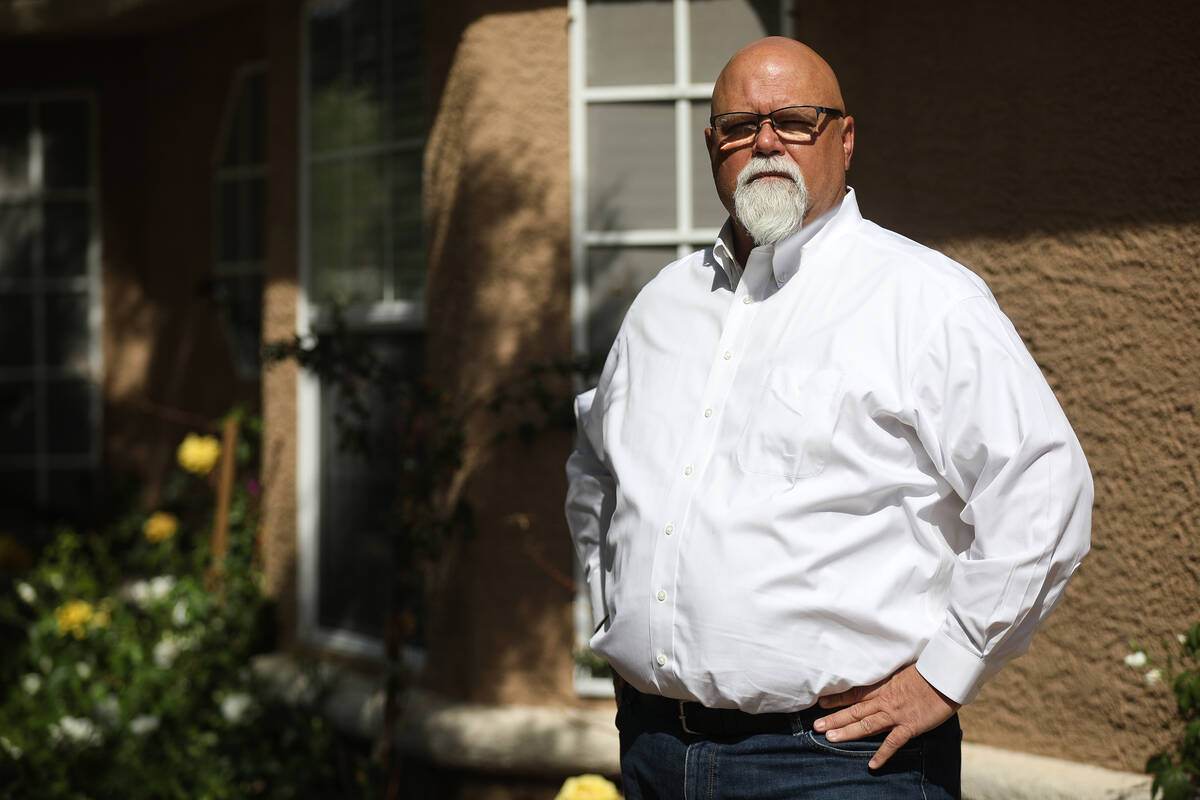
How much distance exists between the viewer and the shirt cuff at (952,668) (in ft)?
5.82


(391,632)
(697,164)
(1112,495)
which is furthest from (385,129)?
(1112,495)

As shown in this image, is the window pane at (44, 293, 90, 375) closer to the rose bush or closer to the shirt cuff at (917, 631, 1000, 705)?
the rose bush

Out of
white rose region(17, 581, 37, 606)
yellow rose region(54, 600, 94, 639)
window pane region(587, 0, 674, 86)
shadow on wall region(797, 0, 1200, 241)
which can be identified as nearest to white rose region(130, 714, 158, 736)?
A: yellow rose region(54, 600, 94, 639)

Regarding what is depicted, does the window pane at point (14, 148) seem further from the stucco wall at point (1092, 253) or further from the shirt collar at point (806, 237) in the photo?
the shirt collar at point (806, 237)

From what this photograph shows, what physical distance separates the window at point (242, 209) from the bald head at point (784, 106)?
13.5ft

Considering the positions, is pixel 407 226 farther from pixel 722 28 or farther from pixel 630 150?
pixel 722 28

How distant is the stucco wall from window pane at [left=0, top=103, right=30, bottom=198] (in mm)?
5262

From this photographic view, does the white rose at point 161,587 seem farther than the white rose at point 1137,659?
Yes

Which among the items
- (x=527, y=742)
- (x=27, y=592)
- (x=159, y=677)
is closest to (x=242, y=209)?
(x=27, y=592)

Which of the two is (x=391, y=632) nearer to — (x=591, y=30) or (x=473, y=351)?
(x=473, y=351)

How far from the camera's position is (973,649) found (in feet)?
5.82

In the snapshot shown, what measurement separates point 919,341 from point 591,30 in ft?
7.54

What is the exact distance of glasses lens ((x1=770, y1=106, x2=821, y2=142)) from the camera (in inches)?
80.8

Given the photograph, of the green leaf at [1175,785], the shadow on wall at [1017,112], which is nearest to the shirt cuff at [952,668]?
the green leaf at [1175,785]
